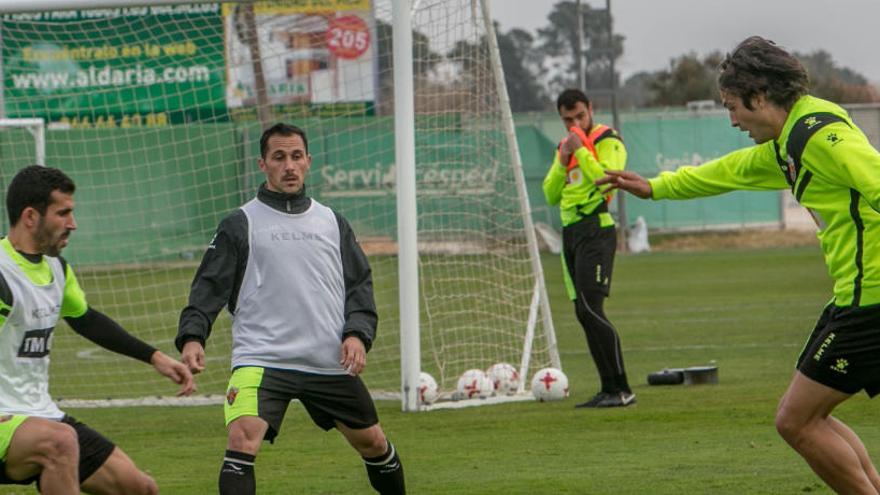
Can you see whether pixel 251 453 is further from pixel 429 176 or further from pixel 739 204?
pixel 739 204

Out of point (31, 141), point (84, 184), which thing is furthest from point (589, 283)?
point (84, 184)

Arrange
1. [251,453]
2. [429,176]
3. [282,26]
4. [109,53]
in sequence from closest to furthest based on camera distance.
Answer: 1. [251,453]
2. [429,176]
3. [282,26]
4. [109,53]

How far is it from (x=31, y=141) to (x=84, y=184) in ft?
6.63

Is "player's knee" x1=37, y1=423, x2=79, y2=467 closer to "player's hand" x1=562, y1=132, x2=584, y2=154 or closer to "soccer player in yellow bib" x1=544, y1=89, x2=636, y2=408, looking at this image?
"player's hand" x1=562, y1=132, x2=584, y2=154

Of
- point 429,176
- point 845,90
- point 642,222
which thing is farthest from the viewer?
point 845,90

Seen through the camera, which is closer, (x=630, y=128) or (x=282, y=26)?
(x=282, y=26)

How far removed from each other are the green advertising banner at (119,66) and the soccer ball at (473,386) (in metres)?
4.67

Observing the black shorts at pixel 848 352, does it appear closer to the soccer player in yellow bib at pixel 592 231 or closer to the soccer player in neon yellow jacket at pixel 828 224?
the soccer player in neon yellow jacket at pixel 828 224

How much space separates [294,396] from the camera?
662cm

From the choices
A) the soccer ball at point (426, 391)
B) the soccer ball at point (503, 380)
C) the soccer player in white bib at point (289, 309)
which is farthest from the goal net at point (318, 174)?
the soccer player in white bib at point (289, 309)

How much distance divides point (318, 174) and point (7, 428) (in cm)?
1753

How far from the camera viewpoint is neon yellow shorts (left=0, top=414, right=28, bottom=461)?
5.66m

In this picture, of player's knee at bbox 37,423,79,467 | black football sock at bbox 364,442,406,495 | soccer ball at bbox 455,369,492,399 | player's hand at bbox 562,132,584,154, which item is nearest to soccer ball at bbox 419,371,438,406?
soccer ball at bbox 455,369,492,399

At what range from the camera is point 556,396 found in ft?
37.5
